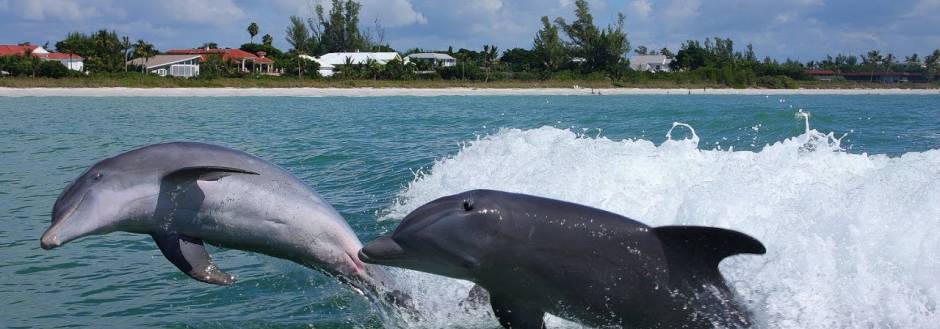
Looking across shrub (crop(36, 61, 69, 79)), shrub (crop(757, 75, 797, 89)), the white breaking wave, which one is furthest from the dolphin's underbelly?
shrub (crop(757, 75, 797, 89))

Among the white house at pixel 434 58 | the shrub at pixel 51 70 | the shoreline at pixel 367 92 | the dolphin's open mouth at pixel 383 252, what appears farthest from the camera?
the white house at pixel 434 58

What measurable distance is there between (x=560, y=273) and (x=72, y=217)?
2.50 meters

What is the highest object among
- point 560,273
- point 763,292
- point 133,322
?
point 560,273

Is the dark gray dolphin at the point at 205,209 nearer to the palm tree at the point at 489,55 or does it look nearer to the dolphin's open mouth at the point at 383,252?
the dolphin's open mouth at the point at 383,252

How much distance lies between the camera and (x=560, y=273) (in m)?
4.06

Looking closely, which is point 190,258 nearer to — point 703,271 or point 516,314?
point 516,314

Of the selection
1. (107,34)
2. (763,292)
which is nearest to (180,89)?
(107,34)

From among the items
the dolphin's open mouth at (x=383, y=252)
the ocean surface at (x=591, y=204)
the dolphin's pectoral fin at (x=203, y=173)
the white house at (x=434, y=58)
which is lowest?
the ocean surface at (x=591, y=204)

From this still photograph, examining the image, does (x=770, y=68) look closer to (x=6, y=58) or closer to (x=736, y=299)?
(x=6, y=58)

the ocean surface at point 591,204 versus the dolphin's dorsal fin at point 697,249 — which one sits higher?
the dolphin's dorsal fin at point 697,249

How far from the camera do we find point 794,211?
6.52m

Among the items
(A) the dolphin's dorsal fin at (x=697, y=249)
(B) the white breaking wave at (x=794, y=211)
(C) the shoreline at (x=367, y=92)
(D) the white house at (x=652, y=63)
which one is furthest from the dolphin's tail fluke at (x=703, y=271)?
(D) the white house at (x=652, y=63)

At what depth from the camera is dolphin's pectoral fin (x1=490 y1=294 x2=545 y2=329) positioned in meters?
4.18

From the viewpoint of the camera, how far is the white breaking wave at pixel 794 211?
5.30 m
